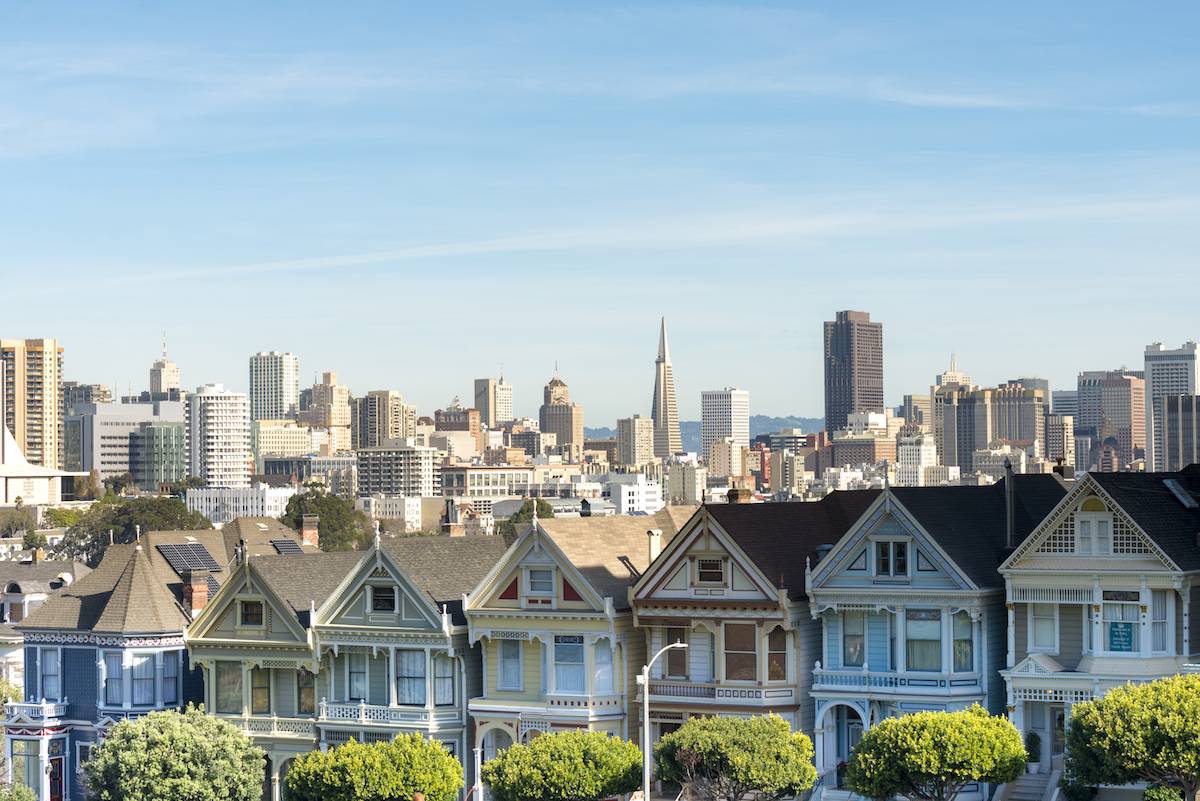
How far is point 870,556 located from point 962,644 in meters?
3.15

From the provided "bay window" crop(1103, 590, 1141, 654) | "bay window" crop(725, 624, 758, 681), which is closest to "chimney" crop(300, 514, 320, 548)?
"bay window" crop(725, 624, 758, 681)

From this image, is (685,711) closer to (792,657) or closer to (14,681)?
(792,657)

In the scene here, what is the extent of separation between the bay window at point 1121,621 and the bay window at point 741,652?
9196 mm

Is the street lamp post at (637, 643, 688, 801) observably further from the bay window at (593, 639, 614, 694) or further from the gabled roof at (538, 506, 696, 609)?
the gabled roof at (538, 506, 696, 609)

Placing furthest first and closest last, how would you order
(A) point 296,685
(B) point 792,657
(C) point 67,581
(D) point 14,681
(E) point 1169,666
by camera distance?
(C) point 67,581, (D) point 14,681, (A) point 296,685, (B) point 792,657, (E) point 1169,666

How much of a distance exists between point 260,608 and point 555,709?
10.3 metres

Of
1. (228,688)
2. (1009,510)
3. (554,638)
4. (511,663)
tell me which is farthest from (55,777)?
(1009,510)

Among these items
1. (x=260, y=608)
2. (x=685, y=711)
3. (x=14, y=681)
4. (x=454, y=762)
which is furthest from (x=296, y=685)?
(x=14, y=681)

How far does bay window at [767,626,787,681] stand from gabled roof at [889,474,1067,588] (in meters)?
4.71

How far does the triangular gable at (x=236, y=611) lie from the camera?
6831 centimetres

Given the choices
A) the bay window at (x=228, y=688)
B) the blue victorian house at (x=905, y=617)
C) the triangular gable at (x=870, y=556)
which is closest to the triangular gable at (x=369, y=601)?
the bay window at (x=228, y=688)

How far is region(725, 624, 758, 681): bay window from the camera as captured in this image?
6197 centimetres

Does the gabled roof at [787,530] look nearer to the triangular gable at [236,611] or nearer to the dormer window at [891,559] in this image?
the dormer window at [891,559]

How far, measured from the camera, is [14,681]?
3260 inches
